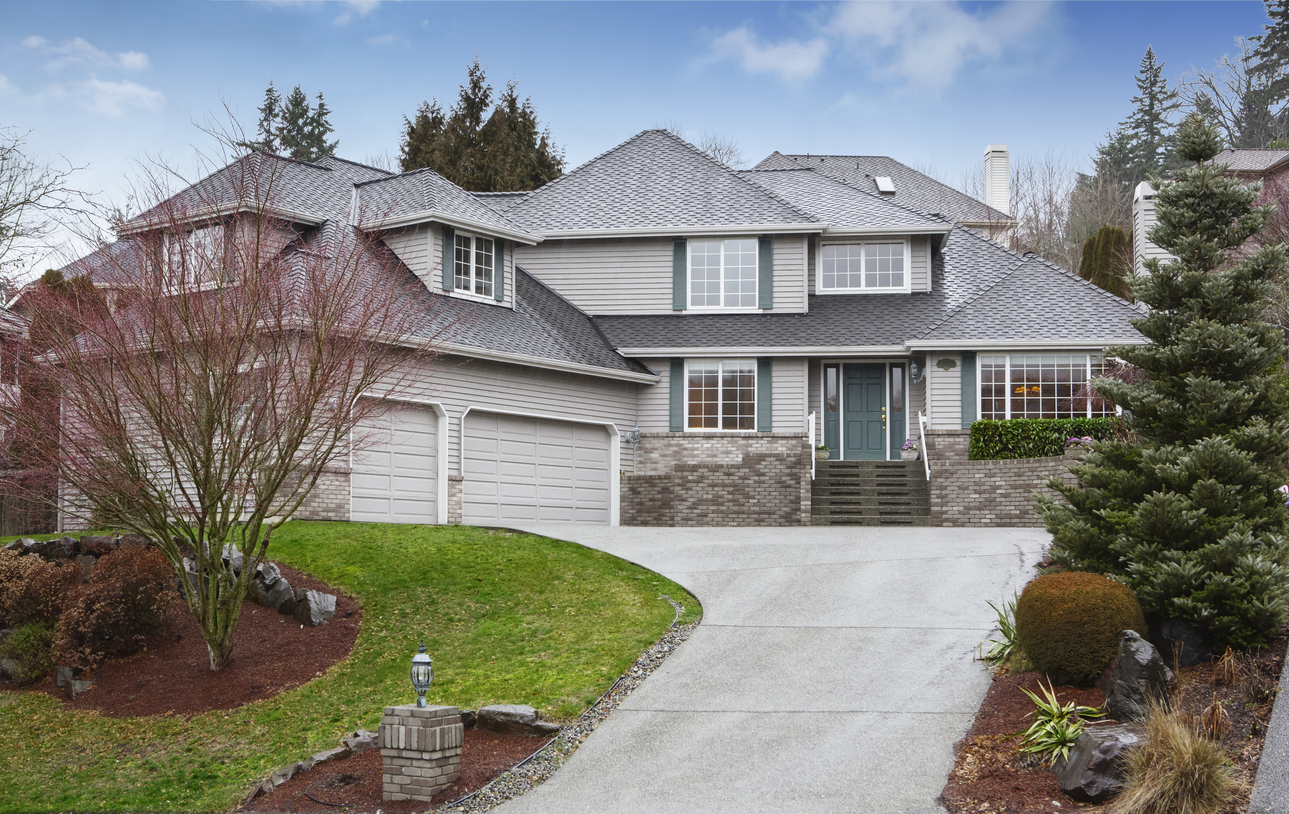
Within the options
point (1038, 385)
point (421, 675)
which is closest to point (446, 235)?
point (1038, 385)

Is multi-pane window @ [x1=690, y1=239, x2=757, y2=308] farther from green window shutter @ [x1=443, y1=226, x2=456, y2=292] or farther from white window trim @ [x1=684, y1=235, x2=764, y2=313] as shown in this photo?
green window shutter @ [x1=443, y1=226, x2=456, y2=292]

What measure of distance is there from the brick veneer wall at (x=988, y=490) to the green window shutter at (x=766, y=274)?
5.07 meters

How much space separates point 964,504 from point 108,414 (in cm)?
1444

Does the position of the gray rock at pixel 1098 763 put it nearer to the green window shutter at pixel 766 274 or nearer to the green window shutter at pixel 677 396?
the green window shutter at pixel 677 396

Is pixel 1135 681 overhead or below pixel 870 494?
below

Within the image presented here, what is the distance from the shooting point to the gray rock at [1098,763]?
21.8ft

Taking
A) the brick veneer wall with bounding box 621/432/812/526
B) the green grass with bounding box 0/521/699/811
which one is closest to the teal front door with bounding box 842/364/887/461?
→ the brick veneer wall with bounding box 621/432/812/526

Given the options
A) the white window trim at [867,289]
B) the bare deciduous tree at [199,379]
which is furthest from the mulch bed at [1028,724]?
the white window trim at [867,289]

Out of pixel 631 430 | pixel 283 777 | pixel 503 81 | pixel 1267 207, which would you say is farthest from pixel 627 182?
pixel 283 777

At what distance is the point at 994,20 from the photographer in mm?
18656

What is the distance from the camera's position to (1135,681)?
25.0 feet

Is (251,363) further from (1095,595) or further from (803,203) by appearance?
(803,203)

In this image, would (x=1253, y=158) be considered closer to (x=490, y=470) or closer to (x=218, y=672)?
(x=490, y=470)

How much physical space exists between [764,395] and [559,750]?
44.3 feet
